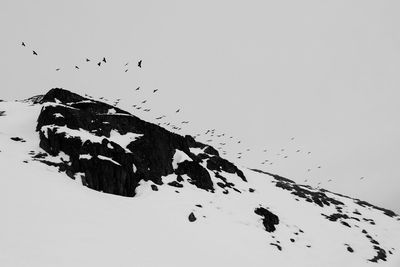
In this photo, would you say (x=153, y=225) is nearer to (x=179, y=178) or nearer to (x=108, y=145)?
(x=108, y=145)

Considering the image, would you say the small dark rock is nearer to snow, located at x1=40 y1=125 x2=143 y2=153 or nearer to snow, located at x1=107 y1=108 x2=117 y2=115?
snow, located at x1=40 y1=125 x2=143 y2=153

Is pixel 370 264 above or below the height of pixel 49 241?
below

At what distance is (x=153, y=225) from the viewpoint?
29.6 m

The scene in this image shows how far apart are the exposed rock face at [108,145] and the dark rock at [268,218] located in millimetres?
6755

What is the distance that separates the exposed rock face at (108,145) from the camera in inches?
1379

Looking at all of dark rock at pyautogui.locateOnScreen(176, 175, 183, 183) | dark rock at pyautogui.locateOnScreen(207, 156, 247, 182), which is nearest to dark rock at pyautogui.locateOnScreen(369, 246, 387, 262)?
dark rock at pyautogui.locateOnScreen(207, 156, 247, 182)

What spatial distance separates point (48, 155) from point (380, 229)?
5174 cm

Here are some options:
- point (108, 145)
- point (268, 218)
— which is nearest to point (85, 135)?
point (108, 145)

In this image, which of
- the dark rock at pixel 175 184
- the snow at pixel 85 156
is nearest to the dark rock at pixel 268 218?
the dark rock at pixel 175 184

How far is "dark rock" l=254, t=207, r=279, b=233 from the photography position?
134ft

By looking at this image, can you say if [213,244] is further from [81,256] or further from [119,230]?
[81,256]

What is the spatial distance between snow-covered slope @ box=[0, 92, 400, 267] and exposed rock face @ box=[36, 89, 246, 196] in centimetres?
104

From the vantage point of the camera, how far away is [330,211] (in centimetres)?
5906

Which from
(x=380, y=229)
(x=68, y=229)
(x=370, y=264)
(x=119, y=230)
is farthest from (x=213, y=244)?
(x=380, y=229)
